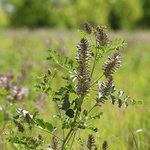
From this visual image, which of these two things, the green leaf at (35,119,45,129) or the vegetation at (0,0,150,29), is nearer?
the green leaf at (35,119,45,129)

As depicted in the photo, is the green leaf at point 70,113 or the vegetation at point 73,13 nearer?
the green leaf at point 70,113

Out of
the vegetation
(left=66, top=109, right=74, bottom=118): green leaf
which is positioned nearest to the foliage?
(left=66, top=109, right=74, bottom=118): green leaf

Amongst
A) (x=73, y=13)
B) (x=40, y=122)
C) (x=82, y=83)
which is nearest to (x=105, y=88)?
(x=82, y=83)

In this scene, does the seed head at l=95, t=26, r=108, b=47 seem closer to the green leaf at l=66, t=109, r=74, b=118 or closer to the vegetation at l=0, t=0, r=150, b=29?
the green leaf at l=66, t=109, r=74, b=118

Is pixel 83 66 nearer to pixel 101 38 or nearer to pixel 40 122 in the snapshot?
pixel 101 38

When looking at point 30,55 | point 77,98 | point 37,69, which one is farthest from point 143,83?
point 77,98

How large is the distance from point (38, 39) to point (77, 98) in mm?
15197

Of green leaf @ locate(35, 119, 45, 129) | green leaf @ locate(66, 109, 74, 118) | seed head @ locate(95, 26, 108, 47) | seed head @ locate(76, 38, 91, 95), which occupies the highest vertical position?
seed head @ locate(95, 26, 108, 47)

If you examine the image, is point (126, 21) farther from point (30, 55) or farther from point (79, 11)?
point (30, 55)

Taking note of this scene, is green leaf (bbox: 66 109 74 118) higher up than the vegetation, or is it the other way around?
the vegetation

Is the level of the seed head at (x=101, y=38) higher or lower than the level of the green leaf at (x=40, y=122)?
higher

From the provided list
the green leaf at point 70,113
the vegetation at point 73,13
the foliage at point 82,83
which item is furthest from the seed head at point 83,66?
the vegetation at point 73,13

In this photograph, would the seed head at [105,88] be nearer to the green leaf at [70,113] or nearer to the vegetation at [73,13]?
the green leaf at [70,113]

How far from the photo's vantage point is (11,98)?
307 cm
